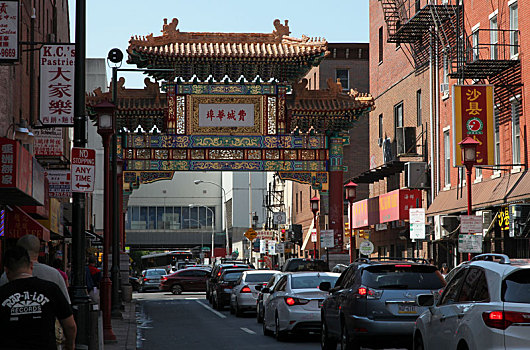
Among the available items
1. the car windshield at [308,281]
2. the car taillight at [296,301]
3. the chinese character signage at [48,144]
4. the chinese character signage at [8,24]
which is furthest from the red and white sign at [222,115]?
the chinese character signage at [8,24]

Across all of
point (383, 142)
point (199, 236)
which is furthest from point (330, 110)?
point (199, 236)

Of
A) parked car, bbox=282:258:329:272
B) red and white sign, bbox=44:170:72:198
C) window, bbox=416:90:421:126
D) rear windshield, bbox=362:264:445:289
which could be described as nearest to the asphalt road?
parked car, bbox=282:258:329:272

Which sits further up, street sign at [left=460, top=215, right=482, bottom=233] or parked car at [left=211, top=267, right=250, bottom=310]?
street sign at [left=460, top=215, right=482, bottom=233]

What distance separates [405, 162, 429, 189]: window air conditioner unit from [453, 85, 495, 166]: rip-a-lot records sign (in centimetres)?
860

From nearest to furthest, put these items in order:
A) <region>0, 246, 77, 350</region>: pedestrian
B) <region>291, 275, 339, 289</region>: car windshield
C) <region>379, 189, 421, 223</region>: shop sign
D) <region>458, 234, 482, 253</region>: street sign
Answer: <region>0, 246, 77, 350</region>: pedestrian, <region>291, 275, 339, 289</region>: car windshield, <region>458, 234, 482, 253</region>: street sign, <region>379, 189, 421, 223</region>: shop sign

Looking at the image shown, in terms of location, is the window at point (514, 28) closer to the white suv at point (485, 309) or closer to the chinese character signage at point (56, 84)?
the chinese character signage at point (56, 84)

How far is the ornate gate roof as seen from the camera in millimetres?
39875

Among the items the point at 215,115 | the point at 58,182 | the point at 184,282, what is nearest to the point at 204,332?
the point at 58,182

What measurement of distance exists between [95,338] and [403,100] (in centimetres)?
3177

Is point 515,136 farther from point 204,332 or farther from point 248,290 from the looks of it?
point 204,332

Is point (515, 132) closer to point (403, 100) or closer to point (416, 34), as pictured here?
point (416, 34)

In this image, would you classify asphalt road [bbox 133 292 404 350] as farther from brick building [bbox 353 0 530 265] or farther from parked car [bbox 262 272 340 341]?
brick building [bbox 353 0 530 265]

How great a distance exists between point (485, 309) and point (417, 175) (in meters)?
30.2

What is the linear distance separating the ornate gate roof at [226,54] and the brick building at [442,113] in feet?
13.5
